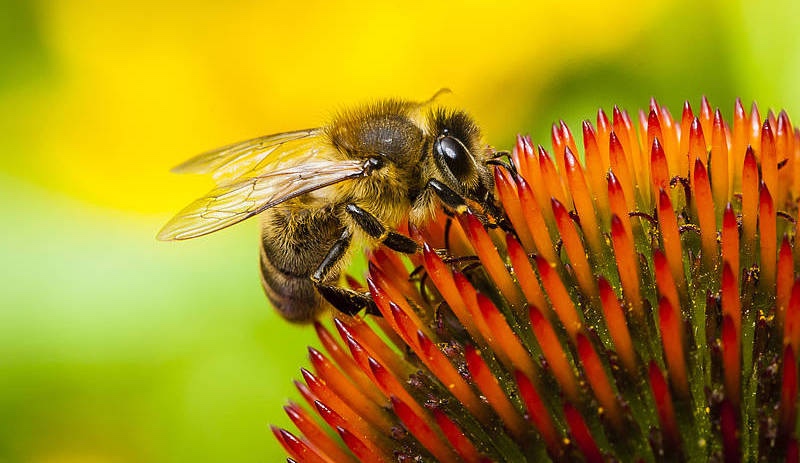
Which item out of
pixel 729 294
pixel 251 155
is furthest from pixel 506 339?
pixel 251 155

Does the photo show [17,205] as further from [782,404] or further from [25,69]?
[782,404]

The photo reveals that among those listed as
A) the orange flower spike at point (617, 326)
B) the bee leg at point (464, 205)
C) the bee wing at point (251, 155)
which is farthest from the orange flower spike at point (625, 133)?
the bee wing at point (251, 155)

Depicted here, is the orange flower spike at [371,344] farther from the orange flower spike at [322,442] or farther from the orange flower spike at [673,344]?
the orange flower spike at [673,344]

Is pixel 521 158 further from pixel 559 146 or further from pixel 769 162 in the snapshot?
pixel 769 162

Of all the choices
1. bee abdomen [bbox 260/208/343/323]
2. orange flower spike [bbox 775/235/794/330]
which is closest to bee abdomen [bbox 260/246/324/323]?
bee abdomen [bbox 260/208/343/323]

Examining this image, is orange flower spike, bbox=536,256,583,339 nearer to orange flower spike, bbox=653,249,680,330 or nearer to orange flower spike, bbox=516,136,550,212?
orange flower spike, bbox=653,249,680,330

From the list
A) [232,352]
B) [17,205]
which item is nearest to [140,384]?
[232,352]

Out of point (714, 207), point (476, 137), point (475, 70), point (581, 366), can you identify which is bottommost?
point (581, 366)
